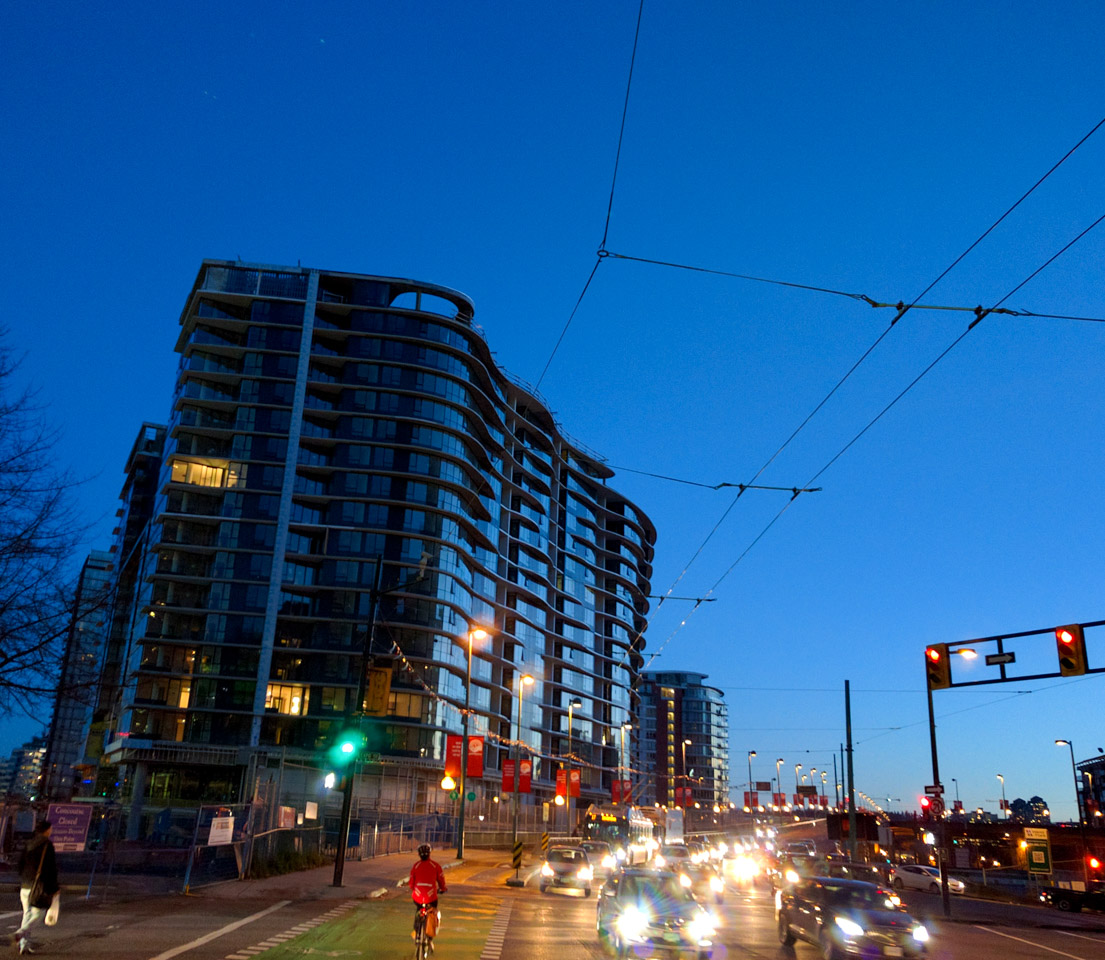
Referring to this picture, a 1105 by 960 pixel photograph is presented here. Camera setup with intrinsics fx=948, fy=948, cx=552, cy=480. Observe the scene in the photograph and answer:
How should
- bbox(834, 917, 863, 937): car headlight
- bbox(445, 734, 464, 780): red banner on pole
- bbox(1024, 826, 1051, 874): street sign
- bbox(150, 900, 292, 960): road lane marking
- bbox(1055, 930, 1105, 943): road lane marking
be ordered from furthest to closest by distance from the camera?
1. bbox(445, 734, 464, 780): red banner on pole
2. bbox(1024, 826, 1051, 874): street sign
3. bbox(1055, 930, 1105, 943): road lane marking
4. bbox(834, 917, 863, 937): car headlight
5. bbox(150, 900, 292, 960): road lane marking

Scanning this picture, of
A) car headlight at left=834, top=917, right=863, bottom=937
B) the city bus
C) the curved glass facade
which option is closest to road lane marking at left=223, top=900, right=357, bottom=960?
car headlight at left=834, top=917, right=863, bottom=937

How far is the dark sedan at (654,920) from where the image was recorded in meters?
A: 16.0

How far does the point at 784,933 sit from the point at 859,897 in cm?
273

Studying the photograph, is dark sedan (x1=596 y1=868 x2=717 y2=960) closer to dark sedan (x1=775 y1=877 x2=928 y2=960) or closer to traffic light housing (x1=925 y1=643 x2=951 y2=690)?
dark sedan (x1=775 y1=877 x2=928 y2=960)

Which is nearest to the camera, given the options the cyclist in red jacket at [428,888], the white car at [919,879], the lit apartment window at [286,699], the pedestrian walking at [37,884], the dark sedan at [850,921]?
the pedestrian walking at [37,884]

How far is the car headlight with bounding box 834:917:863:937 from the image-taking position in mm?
17609

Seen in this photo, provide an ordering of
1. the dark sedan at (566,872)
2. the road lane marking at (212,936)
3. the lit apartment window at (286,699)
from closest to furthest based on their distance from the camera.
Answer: the road lane marking at (212,936), the dark sedan at (566,872), the lit apartment window at (286,699)

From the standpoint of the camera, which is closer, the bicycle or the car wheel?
the bicycle

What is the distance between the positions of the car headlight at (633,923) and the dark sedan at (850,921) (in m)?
4.02

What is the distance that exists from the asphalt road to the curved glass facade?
5050cm

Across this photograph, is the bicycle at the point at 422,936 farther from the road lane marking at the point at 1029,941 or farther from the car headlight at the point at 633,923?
the road lane marking at the point at 1029,941

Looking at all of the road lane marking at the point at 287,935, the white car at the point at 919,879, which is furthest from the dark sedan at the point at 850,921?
Result: the white car at the point at 919,879

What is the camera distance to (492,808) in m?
91.6

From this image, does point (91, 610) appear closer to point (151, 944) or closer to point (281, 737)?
point (151, 944)
